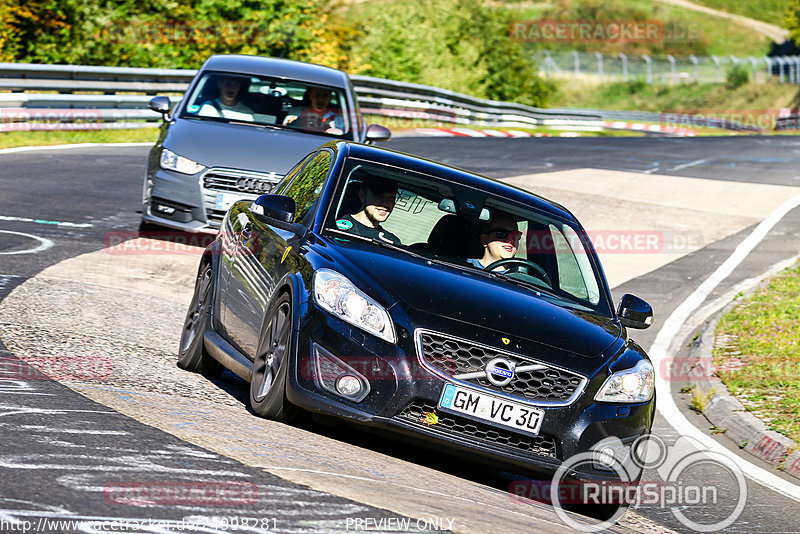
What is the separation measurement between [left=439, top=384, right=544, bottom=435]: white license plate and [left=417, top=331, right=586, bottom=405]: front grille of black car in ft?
0.16

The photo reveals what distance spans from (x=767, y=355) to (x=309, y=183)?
17.0ft

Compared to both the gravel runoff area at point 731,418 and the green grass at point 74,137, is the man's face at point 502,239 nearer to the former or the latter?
the gravel runoff area at point 731,418

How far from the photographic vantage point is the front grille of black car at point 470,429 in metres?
5.95

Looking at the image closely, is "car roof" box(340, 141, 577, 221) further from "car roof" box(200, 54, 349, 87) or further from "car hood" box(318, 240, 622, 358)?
"car roof" box(200, 54, 349, 87)

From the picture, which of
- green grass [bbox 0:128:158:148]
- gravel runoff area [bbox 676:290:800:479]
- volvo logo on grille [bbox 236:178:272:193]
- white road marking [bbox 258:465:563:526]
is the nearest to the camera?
white road marking [bbox 258:465:563:526]

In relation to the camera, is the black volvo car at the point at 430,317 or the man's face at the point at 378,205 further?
the man's face at the point at 378,205

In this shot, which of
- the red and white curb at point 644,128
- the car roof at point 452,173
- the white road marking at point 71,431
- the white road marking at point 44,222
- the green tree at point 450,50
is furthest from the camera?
the red and white curb at point 644,128

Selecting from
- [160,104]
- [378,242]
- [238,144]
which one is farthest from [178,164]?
[378,242]

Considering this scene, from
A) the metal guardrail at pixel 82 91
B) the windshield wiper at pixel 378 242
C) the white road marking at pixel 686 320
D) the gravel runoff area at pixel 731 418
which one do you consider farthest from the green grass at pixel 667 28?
the windshield wiper at pixel 378 242

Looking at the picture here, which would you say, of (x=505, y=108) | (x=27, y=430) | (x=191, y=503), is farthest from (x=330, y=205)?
(x=505, y=108)

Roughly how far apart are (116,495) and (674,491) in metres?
3.88

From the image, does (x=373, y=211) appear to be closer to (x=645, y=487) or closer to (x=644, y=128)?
(x=645, y=487)

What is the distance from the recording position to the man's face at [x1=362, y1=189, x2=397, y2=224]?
23.9 ft

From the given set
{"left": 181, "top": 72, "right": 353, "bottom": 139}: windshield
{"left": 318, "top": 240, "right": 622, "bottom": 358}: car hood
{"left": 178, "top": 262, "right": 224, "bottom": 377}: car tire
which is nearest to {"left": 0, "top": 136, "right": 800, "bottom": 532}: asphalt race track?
{"left": 178, "top": 262, "right": 224, "bottom": 377}: car tire
